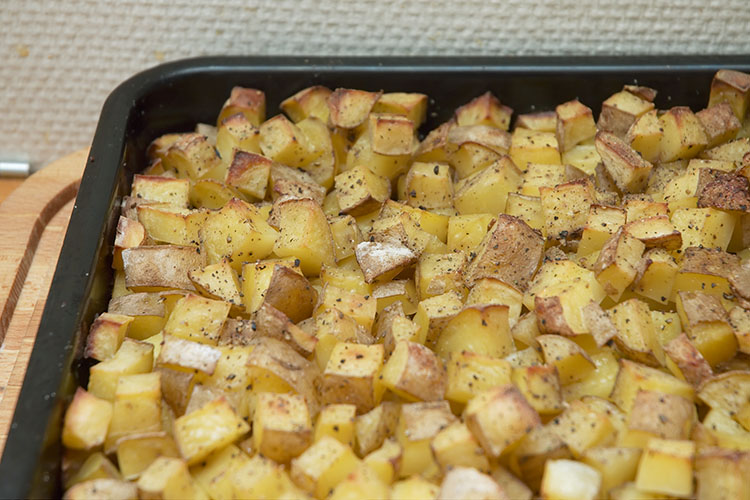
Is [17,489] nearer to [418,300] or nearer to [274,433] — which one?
[274,433]

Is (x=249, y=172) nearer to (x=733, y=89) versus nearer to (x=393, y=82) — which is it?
(x=393, y=82)

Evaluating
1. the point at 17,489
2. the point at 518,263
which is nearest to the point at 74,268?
the point at 17,489

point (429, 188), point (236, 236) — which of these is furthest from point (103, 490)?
point (429, 188)

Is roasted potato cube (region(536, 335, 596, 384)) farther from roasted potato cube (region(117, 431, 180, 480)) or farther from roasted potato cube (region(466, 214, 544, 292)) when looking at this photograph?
roasted potato cube (region(117, 431, 180, 480))

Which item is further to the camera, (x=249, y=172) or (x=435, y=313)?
(x=249, y=172)

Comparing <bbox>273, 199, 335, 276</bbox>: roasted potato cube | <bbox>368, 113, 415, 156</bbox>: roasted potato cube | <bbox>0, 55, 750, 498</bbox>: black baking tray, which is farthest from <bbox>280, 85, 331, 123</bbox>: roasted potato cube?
<bbox>273, 199, 335, 276</bbox>: roasted potato cube

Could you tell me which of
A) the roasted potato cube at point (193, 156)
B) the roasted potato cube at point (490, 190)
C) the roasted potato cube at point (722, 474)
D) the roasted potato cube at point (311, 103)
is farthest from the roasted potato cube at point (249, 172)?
the roasted potato cube at point (722, 474)
